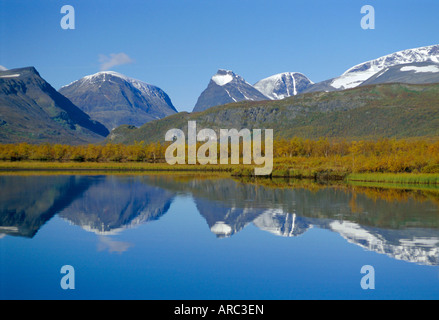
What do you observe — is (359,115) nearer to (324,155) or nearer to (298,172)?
(324,155)

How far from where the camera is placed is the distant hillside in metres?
129

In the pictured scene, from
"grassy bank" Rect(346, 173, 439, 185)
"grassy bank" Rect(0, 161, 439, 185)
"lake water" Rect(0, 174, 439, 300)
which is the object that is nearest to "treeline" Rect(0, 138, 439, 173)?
"grassy bank" Rect(0, 161, 439, 185)

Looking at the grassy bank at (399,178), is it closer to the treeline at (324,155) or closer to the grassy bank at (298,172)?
the grassy bank at (298,172)

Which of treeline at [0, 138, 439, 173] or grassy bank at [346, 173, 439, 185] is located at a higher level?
treeline at [0, 138, 439, 173]

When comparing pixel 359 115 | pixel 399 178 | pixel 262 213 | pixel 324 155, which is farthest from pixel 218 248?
pixel 359 115

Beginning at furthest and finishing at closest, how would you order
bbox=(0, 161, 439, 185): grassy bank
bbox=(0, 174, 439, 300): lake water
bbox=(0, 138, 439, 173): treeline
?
bbox=(0, 138, 439, 173): treeline
bbox=(0, 161, 439, 185): grassy bank
bbox=(0, 174, 439, 300): lake water

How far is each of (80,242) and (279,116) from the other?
175 metres

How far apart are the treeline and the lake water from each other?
25324 mm

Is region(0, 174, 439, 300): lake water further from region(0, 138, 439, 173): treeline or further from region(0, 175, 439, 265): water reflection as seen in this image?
region(0, 138, 439, 173): treeline

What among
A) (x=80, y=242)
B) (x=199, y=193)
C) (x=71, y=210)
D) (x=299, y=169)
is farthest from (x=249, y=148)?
(x=80, y=242)

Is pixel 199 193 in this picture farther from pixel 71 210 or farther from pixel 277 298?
pixel 277 298

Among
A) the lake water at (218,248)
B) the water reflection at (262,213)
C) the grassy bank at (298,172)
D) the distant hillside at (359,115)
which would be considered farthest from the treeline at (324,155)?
the distant hillside at (359,115)

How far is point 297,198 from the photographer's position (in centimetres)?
3472

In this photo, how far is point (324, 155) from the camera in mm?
89500
